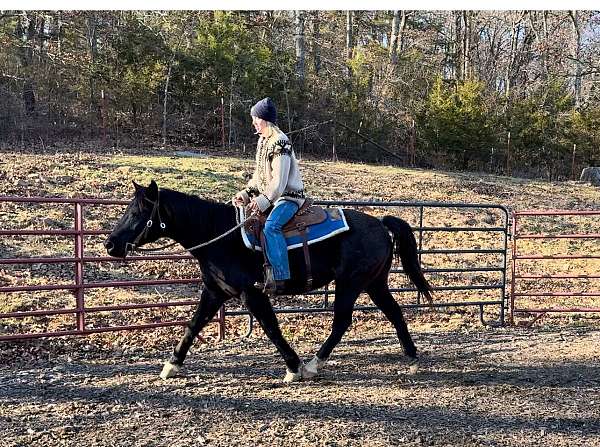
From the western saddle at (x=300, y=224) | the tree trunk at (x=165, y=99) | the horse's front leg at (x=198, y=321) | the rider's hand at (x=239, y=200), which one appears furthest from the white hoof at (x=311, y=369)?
the tree trunk at (x=165, y=99)

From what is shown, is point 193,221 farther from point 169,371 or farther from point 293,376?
point 293,376

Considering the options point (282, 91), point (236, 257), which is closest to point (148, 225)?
point (236, 257)

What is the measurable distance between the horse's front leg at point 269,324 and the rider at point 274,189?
0.35 feet

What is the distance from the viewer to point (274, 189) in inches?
192

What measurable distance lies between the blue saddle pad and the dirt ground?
3.68ft

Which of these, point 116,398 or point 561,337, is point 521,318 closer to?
point 561,337

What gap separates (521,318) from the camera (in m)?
7.87

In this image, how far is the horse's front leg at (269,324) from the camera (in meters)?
4.91

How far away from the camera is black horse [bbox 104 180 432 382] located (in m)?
4.82

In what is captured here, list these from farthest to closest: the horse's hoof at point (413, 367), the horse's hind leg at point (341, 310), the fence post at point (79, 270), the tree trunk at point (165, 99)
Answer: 1. the tree trunk at point (165, 99)
2. the fence post at point (79, 270)
3. the horse's hoof at point (413, 367)
4. the horse's hind leg at point (341, 310)

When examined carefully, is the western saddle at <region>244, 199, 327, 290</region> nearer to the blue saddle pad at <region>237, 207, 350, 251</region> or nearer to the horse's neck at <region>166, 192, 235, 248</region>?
the blue saddle pad at <region>237, 207, 350, 251</region>

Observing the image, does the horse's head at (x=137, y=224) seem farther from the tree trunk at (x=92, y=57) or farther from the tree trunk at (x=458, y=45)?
the tree trunk at (x=458, y=45)

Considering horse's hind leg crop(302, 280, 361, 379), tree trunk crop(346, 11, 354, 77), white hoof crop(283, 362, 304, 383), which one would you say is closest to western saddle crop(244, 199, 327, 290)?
horse's hind leg crop(302, 280, 361, 379)

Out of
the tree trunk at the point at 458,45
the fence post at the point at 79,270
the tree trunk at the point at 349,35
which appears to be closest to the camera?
the fence post at the point at 79,270
